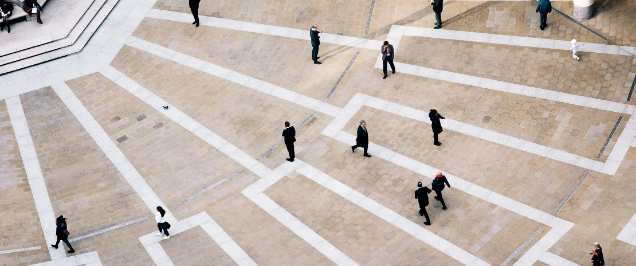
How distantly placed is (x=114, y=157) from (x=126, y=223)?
10.7ft

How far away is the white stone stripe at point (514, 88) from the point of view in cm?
2580

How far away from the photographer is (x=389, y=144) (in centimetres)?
2644

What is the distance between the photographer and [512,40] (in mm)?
28906

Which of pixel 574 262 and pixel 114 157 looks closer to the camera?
pixel 574 262

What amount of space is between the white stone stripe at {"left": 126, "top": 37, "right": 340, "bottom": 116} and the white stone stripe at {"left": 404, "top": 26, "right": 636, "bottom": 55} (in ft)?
14.5

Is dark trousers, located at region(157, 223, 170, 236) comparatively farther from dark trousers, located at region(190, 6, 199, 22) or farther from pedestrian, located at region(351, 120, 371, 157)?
dark trousers, located at region(190, 6, 199, 22)

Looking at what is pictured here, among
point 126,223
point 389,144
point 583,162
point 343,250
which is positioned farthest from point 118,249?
point 583,162

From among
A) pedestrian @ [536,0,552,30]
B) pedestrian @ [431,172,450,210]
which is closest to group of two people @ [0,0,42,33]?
pedestrian @ [431,172,450,210]

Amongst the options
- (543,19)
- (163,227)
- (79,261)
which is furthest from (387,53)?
(79,261)

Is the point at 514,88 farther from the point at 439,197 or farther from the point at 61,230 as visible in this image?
the point at 61,230

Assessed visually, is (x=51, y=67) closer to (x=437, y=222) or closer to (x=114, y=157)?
(x=114, y=157)

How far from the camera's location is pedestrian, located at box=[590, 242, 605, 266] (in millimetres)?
20219

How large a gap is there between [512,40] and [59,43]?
1612 centimetres

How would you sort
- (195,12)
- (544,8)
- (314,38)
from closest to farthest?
1. (544,8)
2. (314,38)
3. (195,12)
